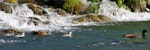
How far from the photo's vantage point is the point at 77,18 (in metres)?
44.8

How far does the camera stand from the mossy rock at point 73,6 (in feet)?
158

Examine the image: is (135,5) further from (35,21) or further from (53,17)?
(35,21)

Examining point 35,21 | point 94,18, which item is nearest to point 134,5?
point 94,18

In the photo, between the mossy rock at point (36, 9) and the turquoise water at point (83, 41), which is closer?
the turquoise water at point (83, 41)

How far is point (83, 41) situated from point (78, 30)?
254 inches

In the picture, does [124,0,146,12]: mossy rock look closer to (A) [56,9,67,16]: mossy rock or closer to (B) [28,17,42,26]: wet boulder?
(A) [56,9,67,16]: mossy rock

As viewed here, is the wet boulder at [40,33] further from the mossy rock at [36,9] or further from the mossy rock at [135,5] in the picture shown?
the mossy rock at [135,5]

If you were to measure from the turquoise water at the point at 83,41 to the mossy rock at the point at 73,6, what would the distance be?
31.8 ft

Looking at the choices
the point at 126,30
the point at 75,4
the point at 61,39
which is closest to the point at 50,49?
the point at 61,39

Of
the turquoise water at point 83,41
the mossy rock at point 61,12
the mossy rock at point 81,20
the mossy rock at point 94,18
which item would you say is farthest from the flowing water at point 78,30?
the mossy rock at point 94,18

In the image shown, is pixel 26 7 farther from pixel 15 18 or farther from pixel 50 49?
pixel 50 49

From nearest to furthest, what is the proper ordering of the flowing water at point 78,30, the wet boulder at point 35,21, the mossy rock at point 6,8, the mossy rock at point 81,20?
the flowing water at point 78,30, the wet boulder at point 35,21, the mossy rock at point 6,8, the mossy rock at point 81,20

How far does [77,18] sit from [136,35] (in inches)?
458

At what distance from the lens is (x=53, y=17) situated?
146 ft
